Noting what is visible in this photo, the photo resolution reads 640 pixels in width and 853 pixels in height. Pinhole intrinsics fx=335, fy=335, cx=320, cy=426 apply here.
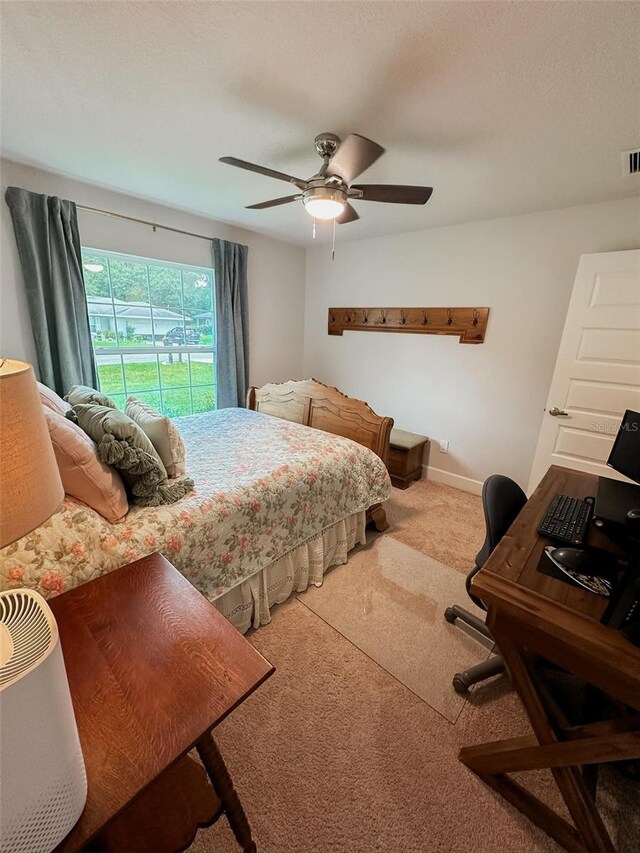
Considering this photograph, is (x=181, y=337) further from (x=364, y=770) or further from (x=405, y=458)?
(x=364, y=770)

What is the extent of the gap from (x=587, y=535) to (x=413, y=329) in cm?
255

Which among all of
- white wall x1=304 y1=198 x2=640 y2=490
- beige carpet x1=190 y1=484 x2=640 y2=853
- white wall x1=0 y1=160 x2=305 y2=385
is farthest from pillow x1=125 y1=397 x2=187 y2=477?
white wall x1=304 y1=198 x2=640 y2=490

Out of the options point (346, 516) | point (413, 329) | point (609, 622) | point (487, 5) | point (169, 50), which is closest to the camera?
point (609, 622)

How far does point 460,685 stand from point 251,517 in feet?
3.82

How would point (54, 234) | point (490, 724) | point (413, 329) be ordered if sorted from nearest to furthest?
point (490, 724) < point (54, 234) < point (413, 329)

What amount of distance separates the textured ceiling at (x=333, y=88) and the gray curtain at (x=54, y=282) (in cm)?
28

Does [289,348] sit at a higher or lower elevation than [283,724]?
higher

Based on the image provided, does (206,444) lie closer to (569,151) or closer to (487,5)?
(487,5)

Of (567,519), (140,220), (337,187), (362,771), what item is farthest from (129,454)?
(140,220)

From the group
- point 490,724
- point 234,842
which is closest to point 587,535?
point 490,724

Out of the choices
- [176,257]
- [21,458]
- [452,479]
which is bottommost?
[452,479]

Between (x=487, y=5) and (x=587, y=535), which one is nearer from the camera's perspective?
(x=487, y=5)

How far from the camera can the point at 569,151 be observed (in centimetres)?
172

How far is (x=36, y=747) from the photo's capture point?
0.49 m
